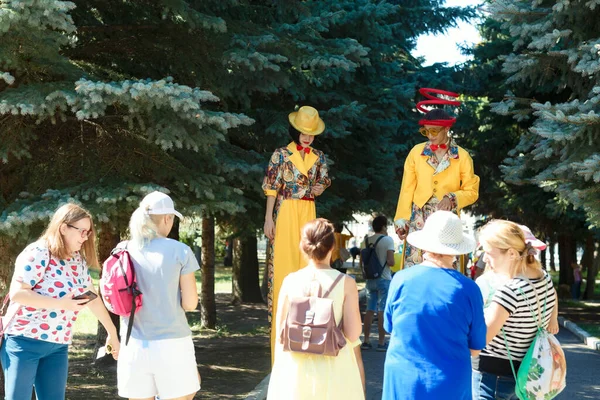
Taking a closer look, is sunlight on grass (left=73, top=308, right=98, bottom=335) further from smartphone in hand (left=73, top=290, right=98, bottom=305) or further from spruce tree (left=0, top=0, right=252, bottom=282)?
smartphone in hand (left=73, top=290, right=98, bottom=305)

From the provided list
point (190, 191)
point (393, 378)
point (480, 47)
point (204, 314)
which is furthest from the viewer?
point (480, 47)

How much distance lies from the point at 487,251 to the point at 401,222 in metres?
2.84

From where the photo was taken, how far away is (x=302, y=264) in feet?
27.1

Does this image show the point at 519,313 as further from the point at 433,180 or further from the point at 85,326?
the point at 85,326

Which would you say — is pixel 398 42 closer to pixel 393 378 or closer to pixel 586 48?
pixel 586 48

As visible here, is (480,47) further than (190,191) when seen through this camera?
Yes

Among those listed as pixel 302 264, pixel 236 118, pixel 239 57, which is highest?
pixel 239 57

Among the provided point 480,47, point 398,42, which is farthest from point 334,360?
point 480,47

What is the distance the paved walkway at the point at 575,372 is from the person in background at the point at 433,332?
149 inches

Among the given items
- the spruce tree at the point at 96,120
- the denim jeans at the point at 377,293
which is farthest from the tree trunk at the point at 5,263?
the denim jeans at the point at 377,293

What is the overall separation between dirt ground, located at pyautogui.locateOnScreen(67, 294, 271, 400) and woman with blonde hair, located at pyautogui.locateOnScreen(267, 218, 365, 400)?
13.2 ft

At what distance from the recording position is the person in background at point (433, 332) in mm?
4605

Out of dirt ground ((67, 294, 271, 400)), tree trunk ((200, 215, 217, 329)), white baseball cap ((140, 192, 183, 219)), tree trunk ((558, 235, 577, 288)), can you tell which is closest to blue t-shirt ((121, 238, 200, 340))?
white baseball cap ((140, 192, 183, 219))

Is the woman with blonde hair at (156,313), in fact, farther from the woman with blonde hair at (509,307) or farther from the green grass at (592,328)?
the green grass at (592,328)
